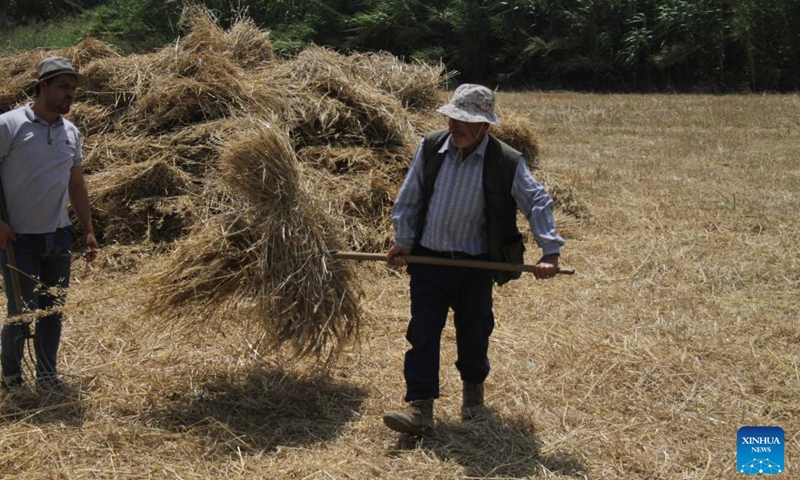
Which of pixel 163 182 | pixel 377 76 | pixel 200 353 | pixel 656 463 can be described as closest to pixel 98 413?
pixel 200 353

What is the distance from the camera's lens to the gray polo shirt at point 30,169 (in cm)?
416

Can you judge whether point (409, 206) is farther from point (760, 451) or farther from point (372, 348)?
point (760, 451)

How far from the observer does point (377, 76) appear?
8547mm

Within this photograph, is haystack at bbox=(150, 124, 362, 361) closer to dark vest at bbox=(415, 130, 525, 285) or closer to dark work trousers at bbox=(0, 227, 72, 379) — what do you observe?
dark work trousers at bbox=(0, 227, 72, 379)

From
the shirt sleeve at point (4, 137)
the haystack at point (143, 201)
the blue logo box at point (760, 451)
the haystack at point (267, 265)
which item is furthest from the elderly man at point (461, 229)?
the haystack at point (143, 201)

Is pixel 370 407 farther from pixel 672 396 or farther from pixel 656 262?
pixel 656 262

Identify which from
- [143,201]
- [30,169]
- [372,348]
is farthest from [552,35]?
[30,169]

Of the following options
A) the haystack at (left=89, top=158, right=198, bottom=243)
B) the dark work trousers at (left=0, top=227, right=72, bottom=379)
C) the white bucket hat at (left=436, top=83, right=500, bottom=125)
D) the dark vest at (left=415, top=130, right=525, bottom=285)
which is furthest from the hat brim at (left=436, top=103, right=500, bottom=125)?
the haystack at (left=89, top=158, right=198, bottom=243)

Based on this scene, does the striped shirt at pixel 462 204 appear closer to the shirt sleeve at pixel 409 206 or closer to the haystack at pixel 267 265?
the shirt sleeve at pixel 409 206

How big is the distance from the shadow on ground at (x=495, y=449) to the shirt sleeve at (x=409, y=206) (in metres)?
0.84

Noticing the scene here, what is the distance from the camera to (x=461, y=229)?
13.3ft

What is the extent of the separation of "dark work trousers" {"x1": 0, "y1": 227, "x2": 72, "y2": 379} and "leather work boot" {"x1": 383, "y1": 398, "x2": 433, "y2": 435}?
165cm

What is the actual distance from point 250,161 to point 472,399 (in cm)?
148

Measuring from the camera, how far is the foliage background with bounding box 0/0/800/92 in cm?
1722
